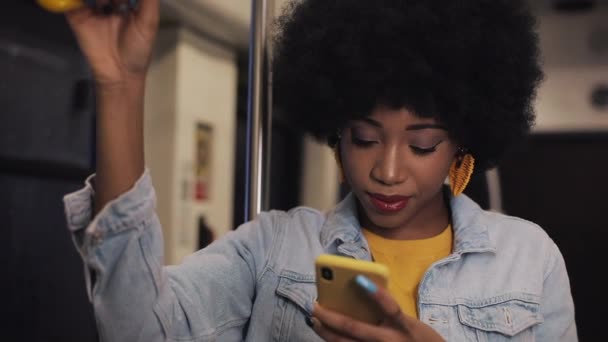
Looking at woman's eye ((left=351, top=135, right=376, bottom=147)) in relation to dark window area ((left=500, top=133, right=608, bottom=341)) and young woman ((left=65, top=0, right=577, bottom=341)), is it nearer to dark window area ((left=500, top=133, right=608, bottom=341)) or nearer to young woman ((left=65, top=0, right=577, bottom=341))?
young woman ((left=65, top=0, right=577, bottom=341))

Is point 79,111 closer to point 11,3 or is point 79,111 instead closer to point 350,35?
point 11,3

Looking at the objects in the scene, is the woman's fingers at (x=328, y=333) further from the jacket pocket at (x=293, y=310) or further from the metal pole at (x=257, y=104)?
the metal pole at (x=257, y=104)

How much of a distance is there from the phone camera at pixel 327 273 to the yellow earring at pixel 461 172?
0.39 meters

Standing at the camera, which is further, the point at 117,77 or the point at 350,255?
the point at 350,255

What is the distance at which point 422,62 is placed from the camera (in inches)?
36.6

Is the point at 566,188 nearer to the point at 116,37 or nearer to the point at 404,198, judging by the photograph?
the point at 404,198

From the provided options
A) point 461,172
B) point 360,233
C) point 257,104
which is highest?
point 257,104

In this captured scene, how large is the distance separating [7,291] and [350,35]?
1359 millimetres

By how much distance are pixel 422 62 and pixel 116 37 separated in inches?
17.7

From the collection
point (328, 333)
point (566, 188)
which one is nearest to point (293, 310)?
point (328, 333)

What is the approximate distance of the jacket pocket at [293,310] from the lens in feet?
3.15

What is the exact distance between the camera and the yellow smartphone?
698mm

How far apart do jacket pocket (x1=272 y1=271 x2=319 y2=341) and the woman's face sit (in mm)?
158

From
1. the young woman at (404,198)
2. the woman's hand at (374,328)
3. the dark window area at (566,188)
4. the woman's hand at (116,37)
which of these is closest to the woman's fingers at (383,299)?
the woman's hand at (374,328)
